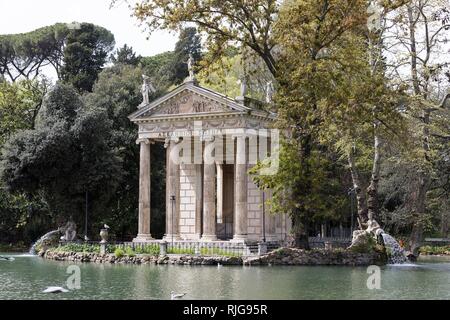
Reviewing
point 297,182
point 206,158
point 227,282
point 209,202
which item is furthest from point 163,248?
point 227,282

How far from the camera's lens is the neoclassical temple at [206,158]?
4203 cm

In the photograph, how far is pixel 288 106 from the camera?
34.7m

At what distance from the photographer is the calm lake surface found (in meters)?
22.3

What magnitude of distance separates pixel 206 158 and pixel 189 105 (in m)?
3.38

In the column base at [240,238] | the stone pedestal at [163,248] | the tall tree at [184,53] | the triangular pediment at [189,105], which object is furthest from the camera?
the tall tree at [184,53]

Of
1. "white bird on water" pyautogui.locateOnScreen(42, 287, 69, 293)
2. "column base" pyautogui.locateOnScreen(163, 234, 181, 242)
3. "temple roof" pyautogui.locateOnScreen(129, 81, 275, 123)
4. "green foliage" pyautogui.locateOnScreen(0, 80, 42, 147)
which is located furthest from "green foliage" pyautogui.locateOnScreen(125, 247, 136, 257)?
"green foliage" pyautogui.locateOnScreen(0, 80, 42, 147)

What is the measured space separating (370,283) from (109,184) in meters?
25.2

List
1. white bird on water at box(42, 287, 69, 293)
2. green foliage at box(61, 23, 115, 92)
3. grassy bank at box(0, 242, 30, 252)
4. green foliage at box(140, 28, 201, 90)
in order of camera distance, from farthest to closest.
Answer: green foliage at box(140, 28, 201, 90), green foliage at box(61, 23, 115, 92), grassy bank at box(0, 242, 30, 252), white bird on water at box(42, 287, 69, 293)

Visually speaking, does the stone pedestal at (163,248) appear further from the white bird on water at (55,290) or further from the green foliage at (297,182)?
the white bird on water at (55,290)

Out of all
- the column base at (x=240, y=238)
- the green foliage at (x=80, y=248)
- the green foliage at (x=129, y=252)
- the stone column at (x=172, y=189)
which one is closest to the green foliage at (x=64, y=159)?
the stone column at (x=172, y=189)

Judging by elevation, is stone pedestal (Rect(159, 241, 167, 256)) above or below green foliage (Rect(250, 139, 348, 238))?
below

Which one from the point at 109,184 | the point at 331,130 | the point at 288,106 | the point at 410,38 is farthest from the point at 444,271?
the point at 109,184

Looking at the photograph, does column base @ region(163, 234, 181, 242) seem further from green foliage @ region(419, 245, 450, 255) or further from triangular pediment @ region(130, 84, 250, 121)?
green foliage @ region(419, 245, 450, 255)
